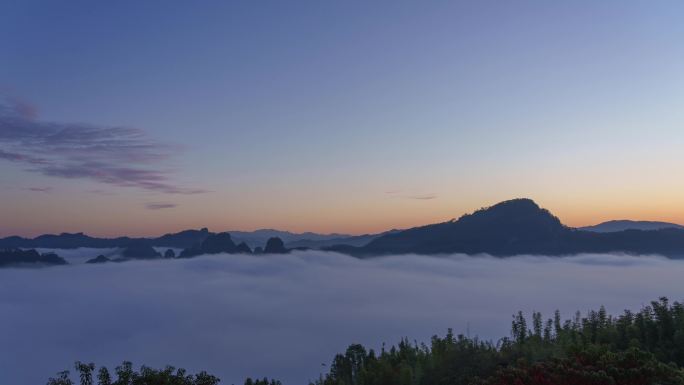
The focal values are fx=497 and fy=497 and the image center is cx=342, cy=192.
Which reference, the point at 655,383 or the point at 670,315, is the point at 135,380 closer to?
the point at 655,383

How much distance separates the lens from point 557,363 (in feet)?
105

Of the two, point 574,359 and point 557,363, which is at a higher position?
point 557,363

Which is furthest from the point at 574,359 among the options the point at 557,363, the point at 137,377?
the point at 137,377

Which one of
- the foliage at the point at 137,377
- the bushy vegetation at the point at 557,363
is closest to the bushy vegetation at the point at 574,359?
the bushy vegetation at the point at 557,363

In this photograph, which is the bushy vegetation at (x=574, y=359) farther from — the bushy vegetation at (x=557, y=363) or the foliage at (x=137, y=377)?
the foliage at (x=137, y=377)

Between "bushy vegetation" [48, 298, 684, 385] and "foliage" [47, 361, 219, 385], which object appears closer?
"bushy vegetation" [48, 298, 684, 385]

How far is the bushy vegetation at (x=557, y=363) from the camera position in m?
29.9

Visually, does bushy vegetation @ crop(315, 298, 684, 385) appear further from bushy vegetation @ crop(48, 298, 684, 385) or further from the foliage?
the foliage

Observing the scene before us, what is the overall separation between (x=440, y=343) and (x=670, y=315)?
66124 mm

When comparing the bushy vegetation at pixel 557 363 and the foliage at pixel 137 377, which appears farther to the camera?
the foliage at pixel 137 377

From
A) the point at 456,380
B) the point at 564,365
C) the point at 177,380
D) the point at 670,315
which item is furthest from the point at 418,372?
the point at 564,365

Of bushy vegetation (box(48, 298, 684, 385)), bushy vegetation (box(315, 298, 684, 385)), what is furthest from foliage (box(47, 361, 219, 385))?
bushy vegetation (box(315, 298, 684, 385))

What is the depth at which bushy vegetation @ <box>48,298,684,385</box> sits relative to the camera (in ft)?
98.0

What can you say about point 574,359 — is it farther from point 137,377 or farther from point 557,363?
point 137,377
